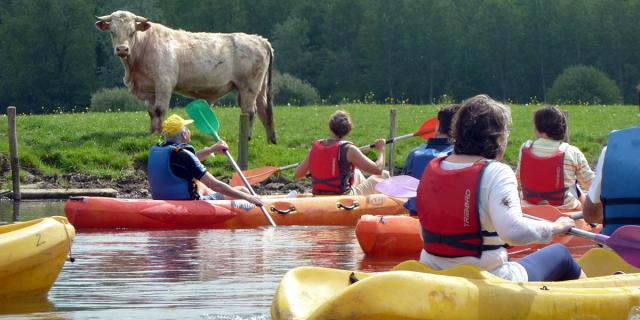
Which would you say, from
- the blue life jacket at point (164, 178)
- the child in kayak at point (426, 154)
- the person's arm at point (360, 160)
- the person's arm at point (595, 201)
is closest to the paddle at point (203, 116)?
the blue life jacket at point (164, 178)

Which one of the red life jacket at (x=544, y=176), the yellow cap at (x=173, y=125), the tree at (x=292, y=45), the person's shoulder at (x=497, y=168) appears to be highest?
the person's shoulder at (x=497, y=168)

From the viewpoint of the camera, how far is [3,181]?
20.5m

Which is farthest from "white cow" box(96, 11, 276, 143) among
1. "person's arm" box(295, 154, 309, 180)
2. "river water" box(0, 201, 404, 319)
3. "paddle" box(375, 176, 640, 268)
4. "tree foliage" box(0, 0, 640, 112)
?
"tree foliage" box(0, 0, 640, 112)

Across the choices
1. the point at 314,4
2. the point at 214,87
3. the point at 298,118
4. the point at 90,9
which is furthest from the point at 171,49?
the point at 314,4

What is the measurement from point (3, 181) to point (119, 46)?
8.78 feet

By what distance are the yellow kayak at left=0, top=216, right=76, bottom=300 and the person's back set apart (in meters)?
3.56

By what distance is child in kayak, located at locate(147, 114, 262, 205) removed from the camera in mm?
13289

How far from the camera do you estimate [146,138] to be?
2219 cm

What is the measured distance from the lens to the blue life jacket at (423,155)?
37.0ft

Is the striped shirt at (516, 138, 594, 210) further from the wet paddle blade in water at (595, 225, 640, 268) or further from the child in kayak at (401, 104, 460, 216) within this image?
the wet paddle blade in water at (595, 225, 640, 268)

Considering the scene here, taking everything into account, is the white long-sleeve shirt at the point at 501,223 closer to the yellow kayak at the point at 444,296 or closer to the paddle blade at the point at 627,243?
the yellow kayak at the point at 444,296

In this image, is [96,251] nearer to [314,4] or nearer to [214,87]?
[214,87]

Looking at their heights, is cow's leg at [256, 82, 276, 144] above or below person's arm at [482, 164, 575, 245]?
below

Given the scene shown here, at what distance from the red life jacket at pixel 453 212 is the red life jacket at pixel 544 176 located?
16.7ft
